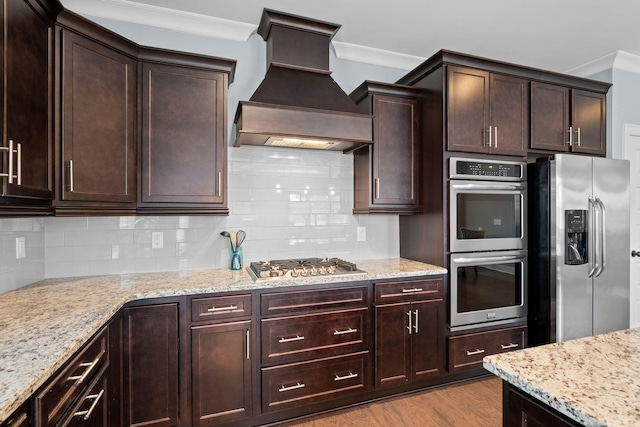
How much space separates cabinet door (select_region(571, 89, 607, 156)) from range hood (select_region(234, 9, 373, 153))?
1961 millimetres

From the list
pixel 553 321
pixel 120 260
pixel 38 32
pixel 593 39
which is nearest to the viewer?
pixel 38 32

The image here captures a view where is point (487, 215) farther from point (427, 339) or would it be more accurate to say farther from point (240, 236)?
point (240, 236)

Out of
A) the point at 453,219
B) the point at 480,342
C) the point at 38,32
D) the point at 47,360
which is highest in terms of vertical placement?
the point at 38,32

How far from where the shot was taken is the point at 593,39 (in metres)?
3.02

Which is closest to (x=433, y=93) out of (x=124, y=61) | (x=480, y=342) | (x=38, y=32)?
(x=480, y=342)

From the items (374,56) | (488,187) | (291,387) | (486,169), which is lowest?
(291,387)

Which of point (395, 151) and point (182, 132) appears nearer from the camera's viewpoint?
point (182, 132)

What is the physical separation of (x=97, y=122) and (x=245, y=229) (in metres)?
1.24

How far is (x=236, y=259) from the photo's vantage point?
2.62 m

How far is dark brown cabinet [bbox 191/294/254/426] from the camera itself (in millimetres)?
2055

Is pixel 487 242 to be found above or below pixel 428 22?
below

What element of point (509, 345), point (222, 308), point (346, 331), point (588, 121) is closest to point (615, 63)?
point (588, 121)

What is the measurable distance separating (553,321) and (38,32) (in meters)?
3.80

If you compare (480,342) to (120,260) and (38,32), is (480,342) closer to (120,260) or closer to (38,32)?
(120,260)
